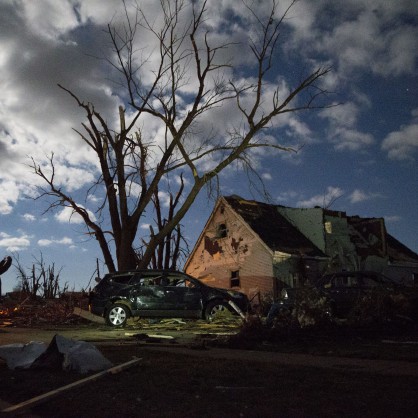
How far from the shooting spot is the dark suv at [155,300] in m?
14.4

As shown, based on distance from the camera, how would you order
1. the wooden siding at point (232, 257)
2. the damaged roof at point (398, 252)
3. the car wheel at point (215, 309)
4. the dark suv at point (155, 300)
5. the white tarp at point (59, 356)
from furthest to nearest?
the damaged roof at point (398, 252), the wooden siding at point (232, 257), the dark suv at point (155, 300), the car wheel at point (215, 309), the white tarp at point (59, 356)

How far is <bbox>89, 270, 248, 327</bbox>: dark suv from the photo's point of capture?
14.4 meters

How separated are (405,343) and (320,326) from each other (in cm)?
187

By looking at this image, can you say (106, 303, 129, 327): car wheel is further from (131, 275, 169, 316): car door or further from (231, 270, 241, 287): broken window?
(231, 270, 241, 287): broken window

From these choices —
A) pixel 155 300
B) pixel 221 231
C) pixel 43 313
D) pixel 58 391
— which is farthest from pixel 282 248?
pixel 58 391

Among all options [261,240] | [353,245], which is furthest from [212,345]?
[353,245]

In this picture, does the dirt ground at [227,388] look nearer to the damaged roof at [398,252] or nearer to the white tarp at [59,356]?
the white tarp at [59,356]

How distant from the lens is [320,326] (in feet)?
31.2

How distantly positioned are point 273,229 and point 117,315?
16.8m

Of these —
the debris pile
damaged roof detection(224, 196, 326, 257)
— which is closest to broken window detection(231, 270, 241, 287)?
damaged roof detection(224, 196, 326, 257)

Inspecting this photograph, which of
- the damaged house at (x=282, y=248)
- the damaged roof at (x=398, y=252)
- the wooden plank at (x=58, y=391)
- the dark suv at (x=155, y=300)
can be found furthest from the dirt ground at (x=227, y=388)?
the damaged roof at (x=398, y=252)

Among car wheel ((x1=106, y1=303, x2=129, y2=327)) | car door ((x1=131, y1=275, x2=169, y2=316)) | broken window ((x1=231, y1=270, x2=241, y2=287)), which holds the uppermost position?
broken window ((x1=231, y1=270, x2=241, y2=287))

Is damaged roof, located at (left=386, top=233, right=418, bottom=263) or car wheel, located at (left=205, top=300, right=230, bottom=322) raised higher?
damaged roof, located at (left=386, top=233, right=418, bottom=263)

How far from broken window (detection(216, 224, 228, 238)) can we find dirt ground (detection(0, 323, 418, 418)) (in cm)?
2344
